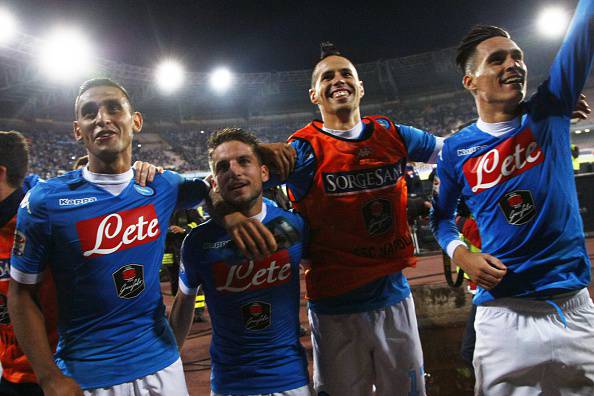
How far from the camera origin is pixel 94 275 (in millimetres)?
1903

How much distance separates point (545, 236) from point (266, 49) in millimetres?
34292

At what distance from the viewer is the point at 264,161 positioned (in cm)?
238

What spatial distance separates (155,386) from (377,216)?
1.43 m

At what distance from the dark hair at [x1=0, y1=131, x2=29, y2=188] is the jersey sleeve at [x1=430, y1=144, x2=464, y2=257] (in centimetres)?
244

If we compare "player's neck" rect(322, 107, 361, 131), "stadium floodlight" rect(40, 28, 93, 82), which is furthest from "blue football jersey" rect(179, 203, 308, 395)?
"stadium floodlight" rect(40, 28, 93, 82)

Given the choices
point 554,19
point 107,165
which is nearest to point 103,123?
point 107,165

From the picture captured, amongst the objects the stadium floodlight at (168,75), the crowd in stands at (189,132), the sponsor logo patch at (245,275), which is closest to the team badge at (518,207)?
the sponsor logo patch at (245,275)

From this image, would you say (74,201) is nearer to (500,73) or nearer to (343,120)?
(343,120)

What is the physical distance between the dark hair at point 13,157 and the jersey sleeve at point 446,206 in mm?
2438

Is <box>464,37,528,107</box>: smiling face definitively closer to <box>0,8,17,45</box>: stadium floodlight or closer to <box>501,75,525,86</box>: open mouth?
<box>501,75,525,86</box>: open mouth

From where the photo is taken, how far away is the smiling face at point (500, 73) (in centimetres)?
194

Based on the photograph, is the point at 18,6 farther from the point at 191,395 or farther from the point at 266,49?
the point at 191,395

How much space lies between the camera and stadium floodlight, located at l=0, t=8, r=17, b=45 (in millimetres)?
18545

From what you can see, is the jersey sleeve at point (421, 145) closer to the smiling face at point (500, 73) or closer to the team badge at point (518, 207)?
the smiling face at point (500, 73)
